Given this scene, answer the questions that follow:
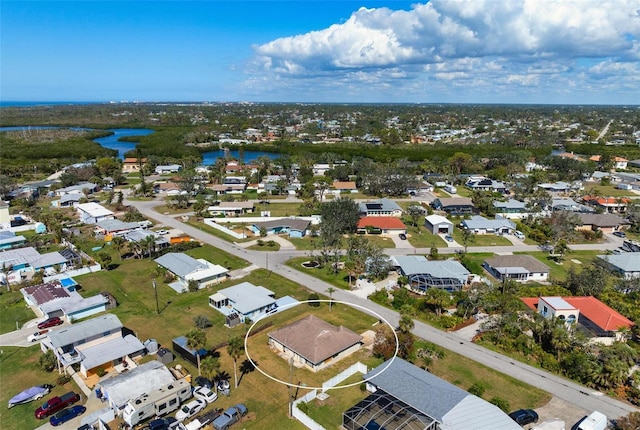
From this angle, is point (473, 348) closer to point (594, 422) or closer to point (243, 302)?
point (594, 422)

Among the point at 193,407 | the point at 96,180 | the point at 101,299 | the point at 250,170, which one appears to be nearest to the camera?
the point at 193,407

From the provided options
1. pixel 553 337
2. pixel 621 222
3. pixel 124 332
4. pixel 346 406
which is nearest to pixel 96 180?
pixel 124 332

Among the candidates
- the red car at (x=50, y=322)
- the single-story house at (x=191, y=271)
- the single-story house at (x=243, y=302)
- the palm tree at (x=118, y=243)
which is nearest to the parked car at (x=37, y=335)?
the red car at (x=50, y=322)

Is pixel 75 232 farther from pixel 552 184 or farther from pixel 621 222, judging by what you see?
pixel 552 184

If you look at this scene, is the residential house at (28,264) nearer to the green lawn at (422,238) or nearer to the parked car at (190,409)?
the parked car at (190,409)

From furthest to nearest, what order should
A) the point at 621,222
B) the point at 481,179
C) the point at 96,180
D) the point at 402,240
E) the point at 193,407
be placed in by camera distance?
the point at 481,179, the point at 96,180, the point at 621,222, the point at 402,240, the point at 193,407

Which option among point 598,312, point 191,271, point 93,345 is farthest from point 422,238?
point 93,345

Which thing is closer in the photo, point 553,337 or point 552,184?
point 553,337
